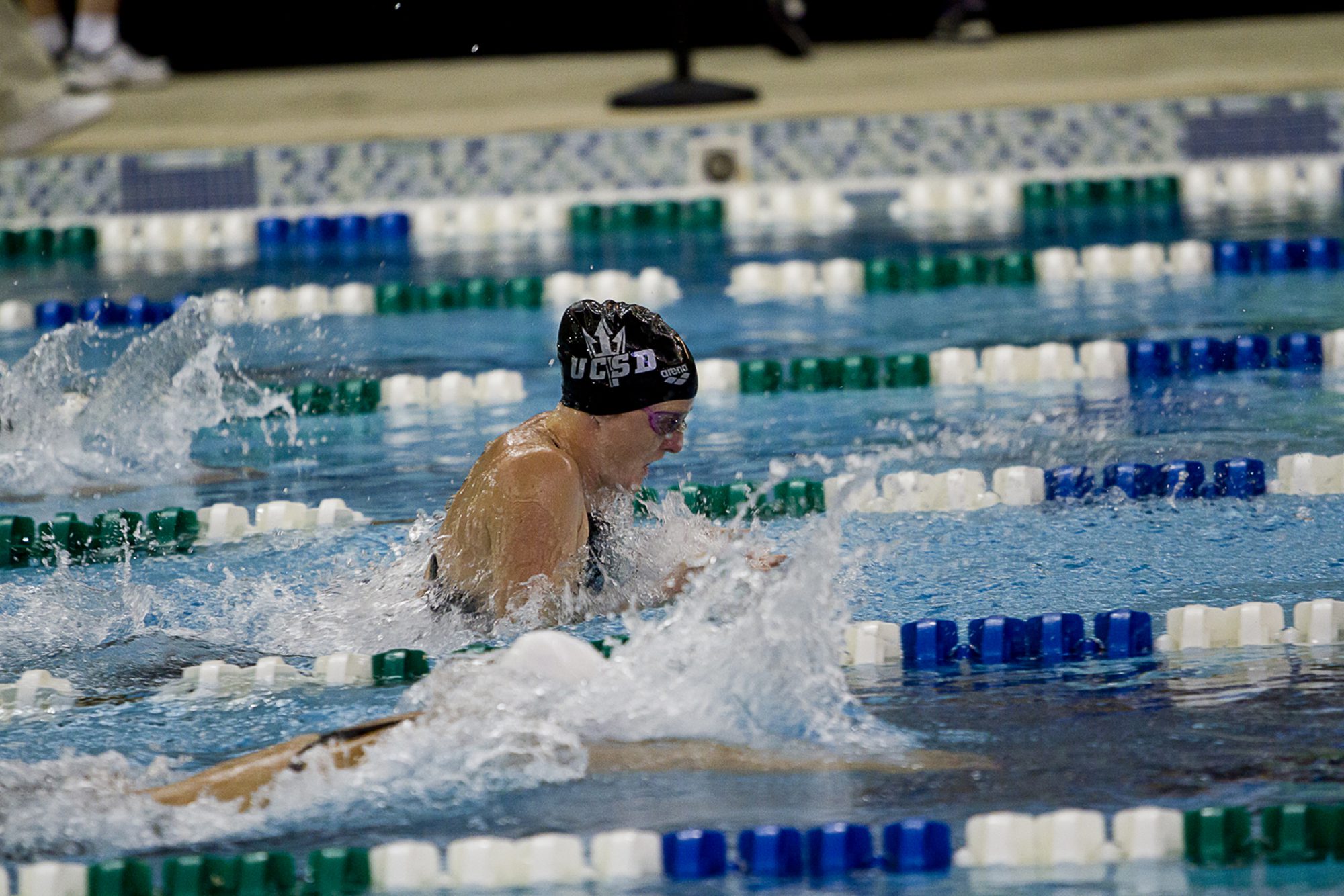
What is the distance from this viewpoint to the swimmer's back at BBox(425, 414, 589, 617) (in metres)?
3.02

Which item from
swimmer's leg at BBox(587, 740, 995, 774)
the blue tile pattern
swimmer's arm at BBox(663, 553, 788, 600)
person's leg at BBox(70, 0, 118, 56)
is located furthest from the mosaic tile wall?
swimmer's leg at BBox(587, 740, 995, 774)

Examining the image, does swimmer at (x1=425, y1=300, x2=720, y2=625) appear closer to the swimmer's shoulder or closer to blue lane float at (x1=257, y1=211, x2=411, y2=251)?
the swimmer's shoulder

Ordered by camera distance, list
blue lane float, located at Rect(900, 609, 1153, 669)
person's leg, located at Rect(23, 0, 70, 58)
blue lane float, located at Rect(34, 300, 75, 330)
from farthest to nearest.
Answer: person's leg, located at Rect(23, 0, 70, 58), blue lane float, located at Rect(34, 300, 75, 330), blue lane float, located at Rect(900, 609, 1153, 669)

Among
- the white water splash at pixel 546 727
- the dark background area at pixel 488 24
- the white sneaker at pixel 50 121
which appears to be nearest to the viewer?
the white water splash at pixel 546 727

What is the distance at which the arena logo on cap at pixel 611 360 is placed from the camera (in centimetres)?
315

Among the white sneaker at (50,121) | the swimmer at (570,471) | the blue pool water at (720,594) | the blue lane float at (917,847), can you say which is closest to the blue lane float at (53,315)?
the blue pool water at (720,594)

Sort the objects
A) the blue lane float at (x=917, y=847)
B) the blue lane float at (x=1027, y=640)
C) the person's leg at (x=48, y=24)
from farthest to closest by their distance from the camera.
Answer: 1. the person's leg at (x=48, y=24)
2. the blue lane float at (x=1027, y=640)
3. the blue lane float at (x=917, y=847)

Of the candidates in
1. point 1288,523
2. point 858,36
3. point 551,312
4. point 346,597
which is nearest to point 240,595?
point 346,597

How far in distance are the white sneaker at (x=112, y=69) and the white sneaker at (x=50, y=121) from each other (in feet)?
1.12

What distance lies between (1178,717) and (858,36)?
7.09 meters

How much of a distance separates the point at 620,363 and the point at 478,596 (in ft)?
1.50

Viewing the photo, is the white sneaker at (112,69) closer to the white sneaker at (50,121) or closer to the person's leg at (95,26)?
the person's leg at (95,26)

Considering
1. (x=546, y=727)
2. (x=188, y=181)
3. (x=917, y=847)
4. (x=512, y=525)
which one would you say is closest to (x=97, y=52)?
(x=188, y=181)

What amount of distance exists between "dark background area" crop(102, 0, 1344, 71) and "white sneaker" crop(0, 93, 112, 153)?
60.4 inches
